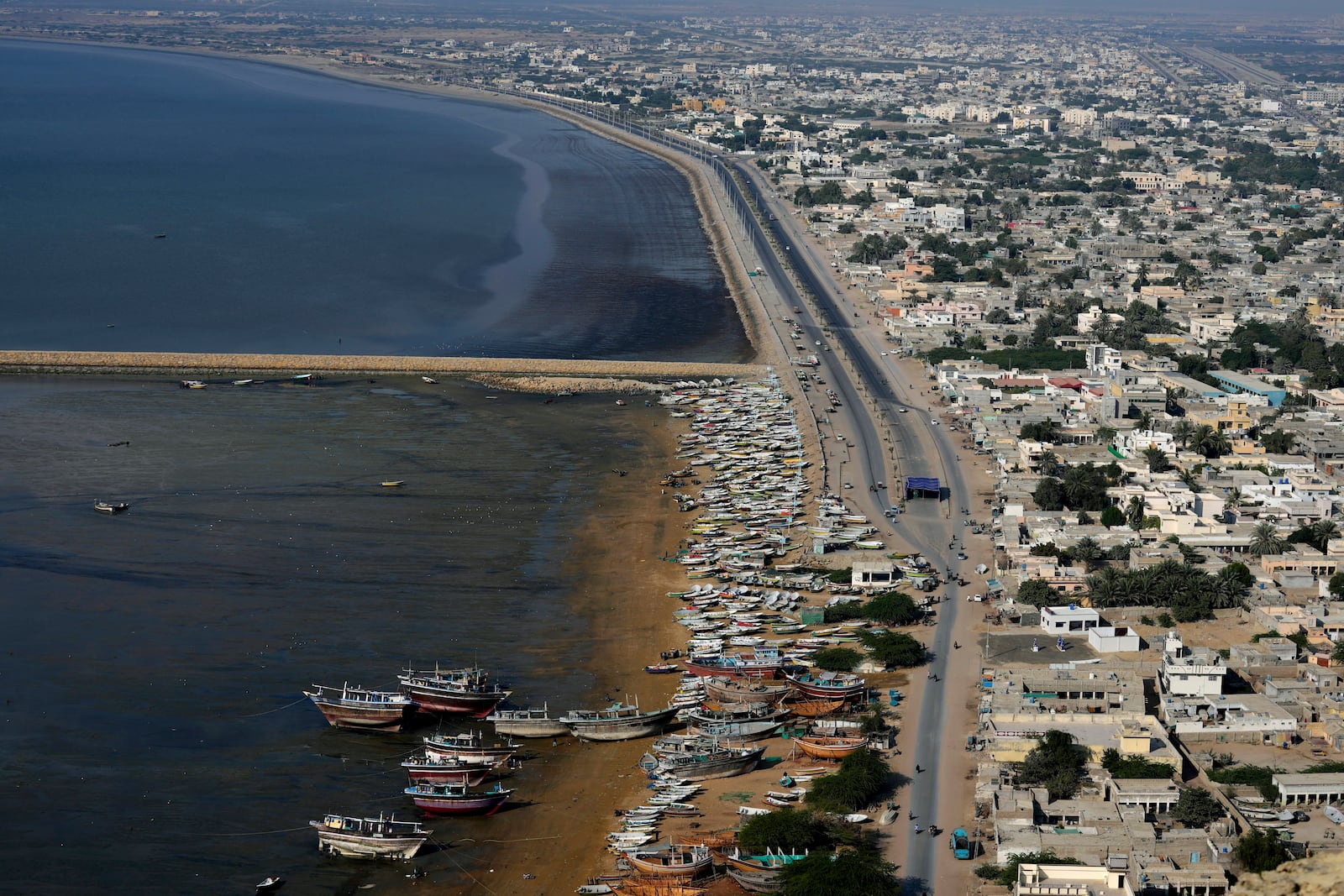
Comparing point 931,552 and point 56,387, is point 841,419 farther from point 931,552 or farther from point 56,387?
point 56,387

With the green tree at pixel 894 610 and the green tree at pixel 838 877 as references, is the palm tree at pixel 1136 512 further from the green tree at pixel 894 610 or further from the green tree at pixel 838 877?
the green tree at pixel 838 877

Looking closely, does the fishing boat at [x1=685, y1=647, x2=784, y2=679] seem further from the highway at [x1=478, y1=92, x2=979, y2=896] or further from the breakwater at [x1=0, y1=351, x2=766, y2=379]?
the breakwater at [x1=0, y1=351, x2=766, y2=379]

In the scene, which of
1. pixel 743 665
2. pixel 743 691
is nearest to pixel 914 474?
pixel 743 665

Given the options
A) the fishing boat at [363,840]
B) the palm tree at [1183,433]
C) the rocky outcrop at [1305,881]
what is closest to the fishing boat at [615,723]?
the fishing boat at [363,840]

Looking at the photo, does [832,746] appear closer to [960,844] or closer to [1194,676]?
[960,844]

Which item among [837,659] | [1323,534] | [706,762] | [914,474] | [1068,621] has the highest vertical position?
[1323,534]
